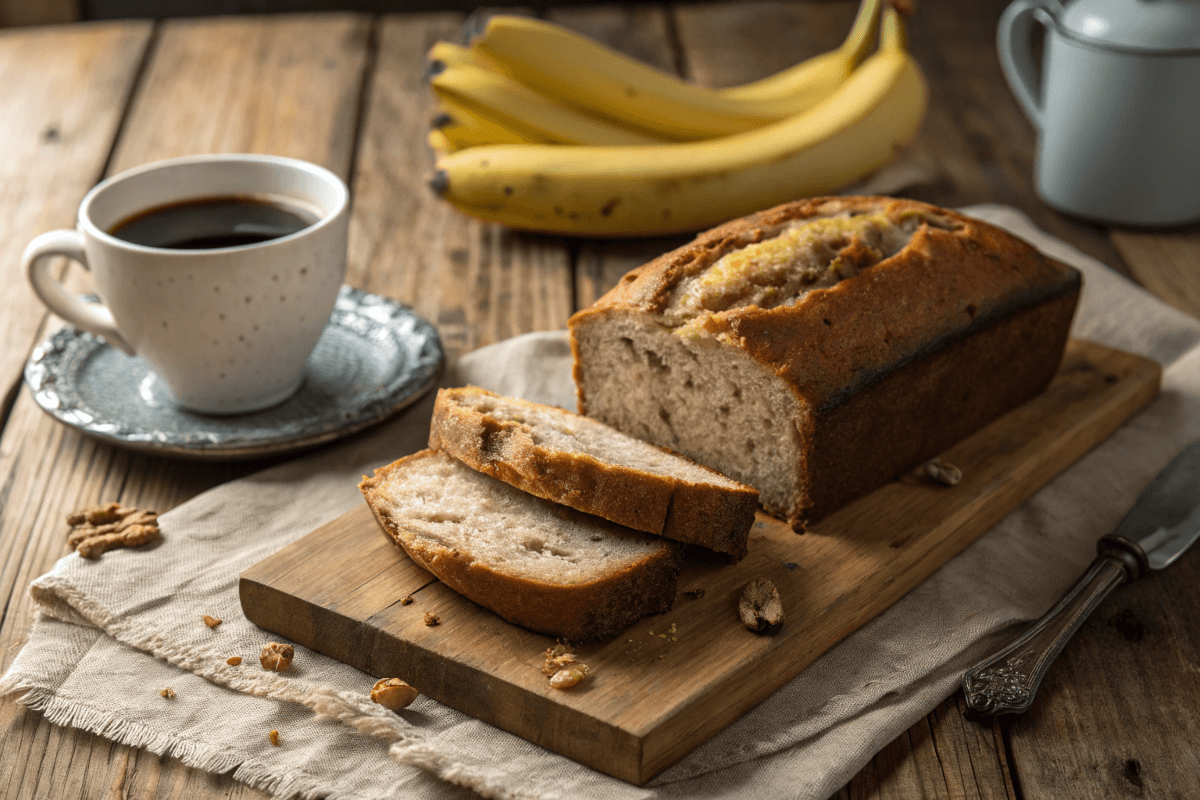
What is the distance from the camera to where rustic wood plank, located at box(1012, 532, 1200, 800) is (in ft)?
5.41

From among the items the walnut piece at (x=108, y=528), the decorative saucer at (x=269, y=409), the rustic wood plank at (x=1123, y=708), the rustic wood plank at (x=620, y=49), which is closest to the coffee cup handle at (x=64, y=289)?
the decorative saucer at (x=269, y=409)

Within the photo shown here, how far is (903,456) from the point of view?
7.36 feet

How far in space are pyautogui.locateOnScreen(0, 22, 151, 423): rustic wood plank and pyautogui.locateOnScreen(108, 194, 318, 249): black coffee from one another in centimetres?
54

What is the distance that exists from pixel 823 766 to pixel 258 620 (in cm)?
94

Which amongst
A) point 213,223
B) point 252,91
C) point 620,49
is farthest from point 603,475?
point 620,49

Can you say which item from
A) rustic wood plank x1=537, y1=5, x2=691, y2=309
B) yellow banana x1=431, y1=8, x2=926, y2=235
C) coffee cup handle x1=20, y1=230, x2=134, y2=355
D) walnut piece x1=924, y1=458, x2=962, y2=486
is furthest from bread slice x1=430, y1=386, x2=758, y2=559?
yellow banana x1=431, y1=8, x2=926, y2=235

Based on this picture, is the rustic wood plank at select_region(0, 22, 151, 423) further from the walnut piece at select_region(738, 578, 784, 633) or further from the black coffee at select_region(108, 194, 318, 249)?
the walnut piece at select_region(738, 578, 784, 633)

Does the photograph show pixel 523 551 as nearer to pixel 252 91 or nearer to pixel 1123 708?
pixel 1123 708

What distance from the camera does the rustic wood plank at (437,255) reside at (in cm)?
302

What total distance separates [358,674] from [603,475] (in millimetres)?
500

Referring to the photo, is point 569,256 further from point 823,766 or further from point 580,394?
point 823,766

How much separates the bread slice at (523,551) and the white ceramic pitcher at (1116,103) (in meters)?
2.12

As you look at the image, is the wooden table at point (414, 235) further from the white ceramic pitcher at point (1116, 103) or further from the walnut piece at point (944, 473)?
the walnut piece at point (944, 473)

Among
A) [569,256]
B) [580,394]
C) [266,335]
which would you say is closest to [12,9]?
[569,256]
